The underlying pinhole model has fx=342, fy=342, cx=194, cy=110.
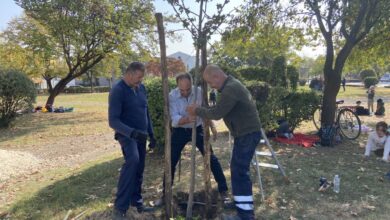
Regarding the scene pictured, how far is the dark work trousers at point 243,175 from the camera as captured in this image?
4051 mm

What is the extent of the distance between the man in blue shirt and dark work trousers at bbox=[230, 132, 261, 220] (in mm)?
1158

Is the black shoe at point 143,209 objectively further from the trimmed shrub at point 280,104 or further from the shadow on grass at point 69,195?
the trimmed shrub at point 280,104

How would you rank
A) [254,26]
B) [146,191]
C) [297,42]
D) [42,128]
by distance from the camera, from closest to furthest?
[146,191], [254,26], [297,42], [42,128]


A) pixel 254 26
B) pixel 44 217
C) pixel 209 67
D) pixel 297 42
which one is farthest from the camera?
pixel 297 42

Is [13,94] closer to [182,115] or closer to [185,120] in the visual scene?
[182,115]

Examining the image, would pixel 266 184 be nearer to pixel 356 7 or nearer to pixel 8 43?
pixel 356 7

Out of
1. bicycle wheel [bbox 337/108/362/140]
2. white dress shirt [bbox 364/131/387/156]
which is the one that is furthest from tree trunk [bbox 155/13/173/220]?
bicycle wheel [bbox 337/108/362/140]

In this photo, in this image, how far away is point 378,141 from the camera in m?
7.39

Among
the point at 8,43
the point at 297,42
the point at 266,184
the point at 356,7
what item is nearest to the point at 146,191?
the point at 266,184

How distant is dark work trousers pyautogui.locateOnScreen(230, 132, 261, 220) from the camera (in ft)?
13.3

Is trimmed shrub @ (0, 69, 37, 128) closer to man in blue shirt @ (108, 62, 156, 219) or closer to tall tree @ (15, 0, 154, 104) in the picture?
tall tree @ (15, 0, 154, 104)

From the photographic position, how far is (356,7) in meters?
8.60

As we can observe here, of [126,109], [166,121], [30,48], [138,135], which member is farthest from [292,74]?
[30,48]

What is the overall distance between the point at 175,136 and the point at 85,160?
431 cm
